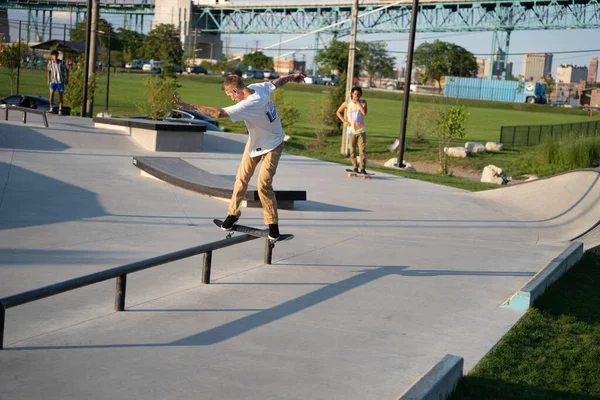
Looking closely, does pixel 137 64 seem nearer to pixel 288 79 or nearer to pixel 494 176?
pixel 494 176

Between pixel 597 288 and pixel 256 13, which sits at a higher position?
pixel 256 13

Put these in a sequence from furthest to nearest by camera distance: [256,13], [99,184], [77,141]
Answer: [256,13], [77,141], [99,184]

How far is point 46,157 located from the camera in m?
14.4

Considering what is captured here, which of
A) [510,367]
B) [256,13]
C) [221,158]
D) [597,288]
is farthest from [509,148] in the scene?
[256,13]

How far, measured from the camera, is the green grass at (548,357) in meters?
4.88

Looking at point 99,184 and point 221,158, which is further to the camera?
point 221,158

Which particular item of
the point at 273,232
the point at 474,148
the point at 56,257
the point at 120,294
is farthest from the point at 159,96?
the point at 120,294

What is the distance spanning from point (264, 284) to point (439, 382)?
288cm

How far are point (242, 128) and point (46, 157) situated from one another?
1997cm

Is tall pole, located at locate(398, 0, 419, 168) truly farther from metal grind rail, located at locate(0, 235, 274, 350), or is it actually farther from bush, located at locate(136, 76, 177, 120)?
metal grind rail, located at locate(0, 235, 274, 350)

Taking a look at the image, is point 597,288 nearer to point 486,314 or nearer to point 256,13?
point 486,314

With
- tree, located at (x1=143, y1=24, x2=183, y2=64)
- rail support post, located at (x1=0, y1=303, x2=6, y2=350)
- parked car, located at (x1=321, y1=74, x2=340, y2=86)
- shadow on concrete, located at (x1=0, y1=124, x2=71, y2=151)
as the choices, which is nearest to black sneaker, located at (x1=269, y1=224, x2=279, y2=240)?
rail support post, located at (x1=0, y1=303, x2=6, y2=350)

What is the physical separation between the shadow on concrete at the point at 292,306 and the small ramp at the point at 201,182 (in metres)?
2.78

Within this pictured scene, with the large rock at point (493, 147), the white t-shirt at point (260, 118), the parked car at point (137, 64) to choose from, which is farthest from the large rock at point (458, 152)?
the parked car at point (137, 64)
